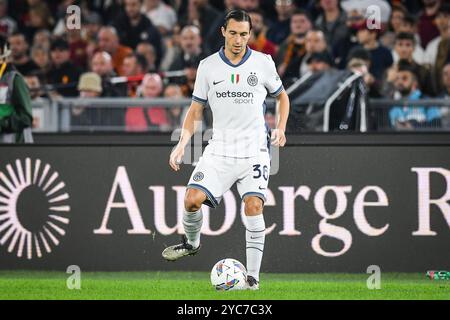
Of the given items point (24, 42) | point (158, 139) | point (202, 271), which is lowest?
point (202, 271)

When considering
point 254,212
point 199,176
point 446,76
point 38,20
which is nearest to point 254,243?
point 254,212

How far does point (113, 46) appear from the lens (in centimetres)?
1694

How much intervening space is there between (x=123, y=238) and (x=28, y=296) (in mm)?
2047

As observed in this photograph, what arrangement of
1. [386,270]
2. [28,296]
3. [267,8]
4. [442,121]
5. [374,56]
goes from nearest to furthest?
1. [28,296]
2. [386,270]
3. [442,121]
4. [374,56]
5. [267,8]

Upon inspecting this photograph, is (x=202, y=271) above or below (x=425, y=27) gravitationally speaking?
below

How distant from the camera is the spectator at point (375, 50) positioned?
15586 millimetres

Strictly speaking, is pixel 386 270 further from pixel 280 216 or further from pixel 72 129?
pixel 72 129

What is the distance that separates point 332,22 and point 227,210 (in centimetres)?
470

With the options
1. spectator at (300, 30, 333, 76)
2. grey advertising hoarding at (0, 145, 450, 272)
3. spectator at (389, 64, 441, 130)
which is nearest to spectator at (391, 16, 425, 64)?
spectator at (300, 30, 333, 76)

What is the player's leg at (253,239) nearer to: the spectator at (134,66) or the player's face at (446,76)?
the player's face at (446,76)

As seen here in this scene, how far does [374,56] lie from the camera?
15727 mm

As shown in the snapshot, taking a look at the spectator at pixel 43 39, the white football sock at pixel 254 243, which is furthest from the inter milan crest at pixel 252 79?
the spectator at pixel 43 39

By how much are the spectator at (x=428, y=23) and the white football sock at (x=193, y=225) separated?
6.28m

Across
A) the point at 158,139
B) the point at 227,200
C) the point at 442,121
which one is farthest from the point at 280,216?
the point at 442,121
